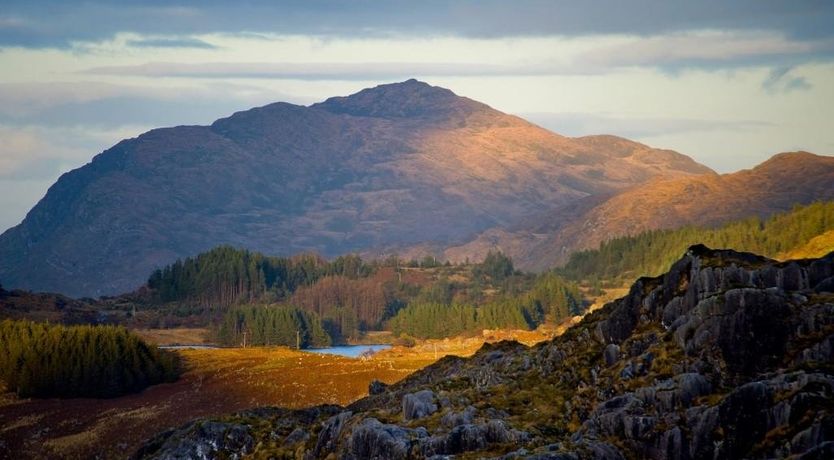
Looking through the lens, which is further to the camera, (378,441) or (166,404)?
(166,404)

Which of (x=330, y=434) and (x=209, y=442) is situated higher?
(x=330, y=434)

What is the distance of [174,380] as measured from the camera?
15350 centimetres

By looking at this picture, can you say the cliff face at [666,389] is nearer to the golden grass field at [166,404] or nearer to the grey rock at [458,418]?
the grey rock at [458,418]

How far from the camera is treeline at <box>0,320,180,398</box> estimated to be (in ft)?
466

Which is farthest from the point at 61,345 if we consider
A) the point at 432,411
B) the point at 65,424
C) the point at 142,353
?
the point at 432,411

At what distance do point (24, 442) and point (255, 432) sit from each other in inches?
1600

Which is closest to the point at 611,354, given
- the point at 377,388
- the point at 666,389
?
the point at 666,389

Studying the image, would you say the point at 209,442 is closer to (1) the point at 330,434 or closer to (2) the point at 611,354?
(1) the point at 330,434

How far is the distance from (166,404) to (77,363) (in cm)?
1996

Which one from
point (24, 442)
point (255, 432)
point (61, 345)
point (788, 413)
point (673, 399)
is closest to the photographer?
point (788, 413)

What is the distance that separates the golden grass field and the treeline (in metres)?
2.90

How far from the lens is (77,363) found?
14562cm

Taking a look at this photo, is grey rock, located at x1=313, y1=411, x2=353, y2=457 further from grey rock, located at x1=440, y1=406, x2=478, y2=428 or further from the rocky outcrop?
the rocky outcrop

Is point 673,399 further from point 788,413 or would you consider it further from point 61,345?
point 61,345
